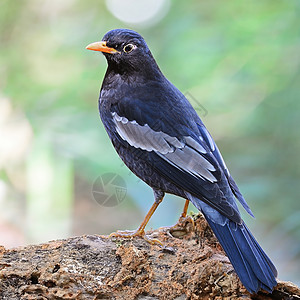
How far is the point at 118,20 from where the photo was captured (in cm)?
549

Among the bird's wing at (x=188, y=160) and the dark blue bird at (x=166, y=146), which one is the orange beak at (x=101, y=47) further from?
the bird's wing at (x=188, y=160)

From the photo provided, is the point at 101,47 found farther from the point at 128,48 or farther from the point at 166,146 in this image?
the point at 166,146

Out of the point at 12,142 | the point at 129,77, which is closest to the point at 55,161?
the point at 12,142

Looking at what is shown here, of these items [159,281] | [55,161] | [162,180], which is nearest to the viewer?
[159,281]

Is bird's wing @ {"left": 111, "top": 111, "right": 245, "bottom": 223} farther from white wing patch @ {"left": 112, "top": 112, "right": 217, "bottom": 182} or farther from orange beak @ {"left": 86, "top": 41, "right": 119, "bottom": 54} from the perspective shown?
orange beak @ {"left": 86, "top": 41, "right": 119, "bottom": 54}

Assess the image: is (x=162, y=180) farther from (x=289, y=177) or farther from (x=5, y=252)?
(x=289, y=177)

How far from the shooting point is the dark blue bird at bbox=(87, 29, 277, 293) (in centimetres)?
294

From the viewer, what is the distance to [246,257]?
2.82 m

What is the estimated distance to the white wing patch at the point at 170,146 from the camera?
3.16 meters

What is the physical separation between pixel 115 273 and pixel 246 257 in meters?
0.70

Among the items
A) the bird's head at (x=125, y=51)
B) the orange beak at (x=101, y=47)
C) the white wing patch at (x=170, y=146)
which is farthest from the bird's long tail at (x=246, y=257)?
the orange beak at (x=101, y=47)

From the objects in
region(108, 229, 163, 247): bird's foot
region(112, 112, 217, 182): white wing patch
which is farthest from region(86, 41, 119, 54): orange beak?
region(108, 229, 163, 247): bird's foot

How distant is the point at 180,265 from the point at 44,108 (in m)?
3.01

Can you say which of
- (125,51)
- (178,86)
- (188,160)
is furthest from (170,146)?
(178,86)
